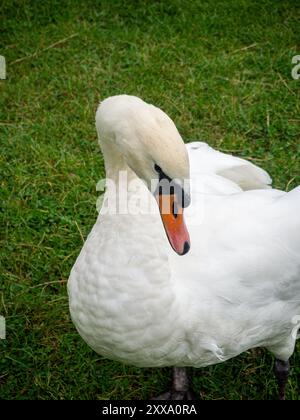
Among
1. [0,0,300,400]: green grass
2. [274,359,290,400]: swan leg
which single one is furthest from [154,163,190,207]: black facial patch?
[0,0,300,400]: green grass

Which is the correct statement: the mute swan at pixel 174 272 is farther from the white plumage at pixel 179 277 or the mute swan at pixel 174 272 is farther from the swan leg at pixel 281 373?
the swan leg at pixel 281 373

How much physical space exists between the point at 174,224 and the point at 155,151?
0.23 meters

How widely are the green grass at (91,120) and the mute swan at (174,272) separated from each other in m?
0.55

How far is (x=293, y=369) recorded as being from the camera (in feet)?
8.26

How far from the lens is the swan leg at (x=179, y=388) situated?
2.43 meters

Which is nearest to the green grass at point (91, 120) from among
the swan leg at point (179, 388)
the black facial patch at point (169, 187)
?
the swan leg at point (179, 388)

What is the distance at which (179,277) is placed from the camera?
1881 millimetres

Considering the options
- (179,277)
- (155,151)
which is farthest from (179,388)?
(155,151)

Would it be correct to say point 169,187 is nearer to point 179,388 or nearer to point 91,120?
point 179,388

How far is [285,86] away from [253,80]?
0.66 ft

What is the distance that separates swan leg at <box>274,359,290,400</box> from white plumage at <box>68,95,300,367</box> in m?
0.34

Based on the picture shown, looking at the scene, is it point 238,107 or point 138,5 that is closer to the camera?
point 238,107
